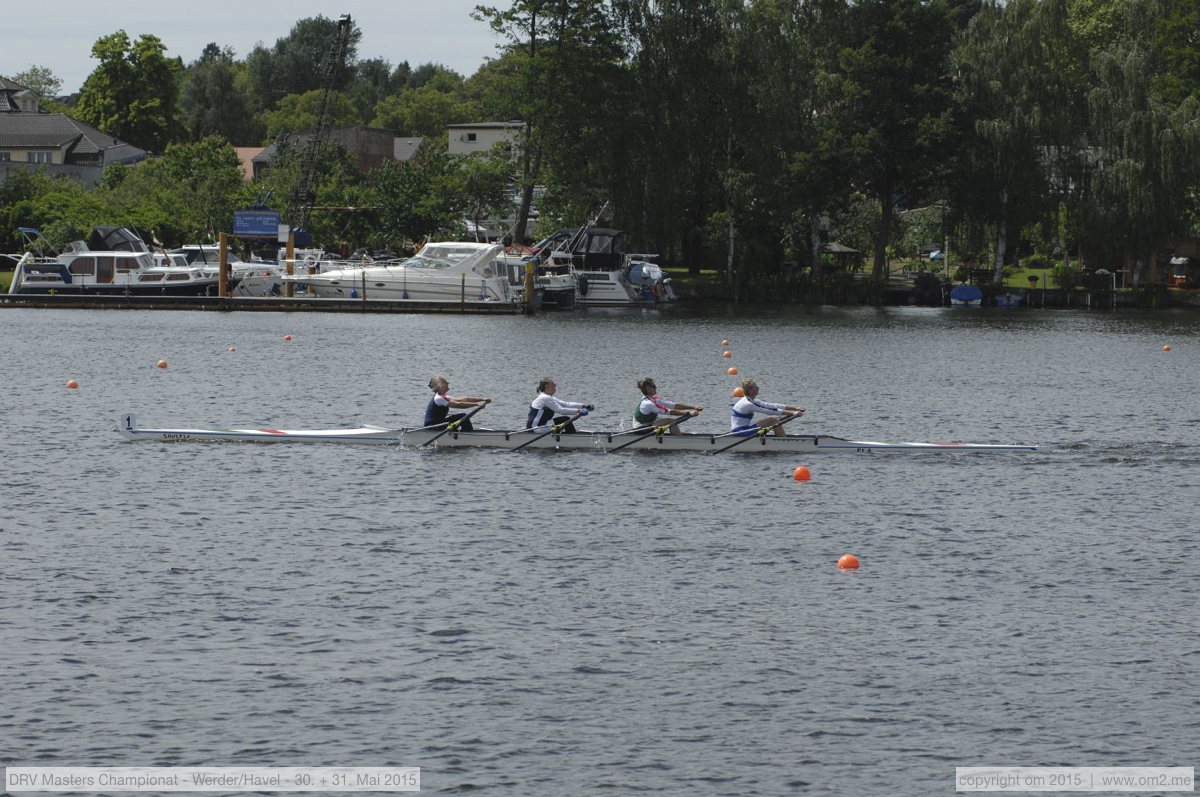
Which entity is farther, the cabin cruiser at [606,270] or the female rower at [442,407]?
the cabin cruiser at [606,270]

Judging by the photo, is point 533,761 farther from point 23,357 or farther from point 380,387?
point 23,357

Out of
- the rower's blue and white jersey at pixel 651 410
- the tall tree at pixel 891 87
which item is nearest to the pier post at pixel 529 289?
the tall tree at pixel 891 87

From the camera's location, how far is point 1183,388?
53625 millimetres

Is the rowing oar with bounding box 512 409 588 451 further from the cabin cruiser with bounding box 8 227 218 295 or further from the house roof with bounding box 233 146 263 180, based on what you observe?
the house roof with bounding box 233 146 263 180

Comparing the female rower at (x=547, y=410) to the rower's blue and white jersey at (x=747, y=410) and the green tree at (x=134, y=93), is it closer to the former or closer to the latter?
the rower's blue and white jersey at (x=747, y=410)

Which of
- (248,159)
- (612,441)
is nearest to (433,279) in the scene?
(612,441)

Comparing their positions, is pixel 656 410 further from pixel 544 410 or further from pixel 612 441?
pixel 544 410

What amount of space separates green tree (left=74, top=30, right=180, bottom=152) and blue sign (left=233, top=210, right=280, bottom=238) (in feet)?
186

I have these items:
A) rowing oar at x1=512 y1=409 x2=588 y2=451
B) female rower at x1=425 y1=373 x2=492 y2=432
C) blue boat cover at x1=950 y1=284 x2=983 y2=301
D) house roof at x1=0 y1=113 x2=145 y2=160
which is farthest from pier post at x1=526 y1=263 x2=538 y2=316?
house roof at x1=0 y1=113 x2=145 y2=160

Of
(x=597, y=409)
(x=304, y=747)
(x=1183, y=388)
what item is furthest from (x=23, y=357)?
(x=304, y=747)
